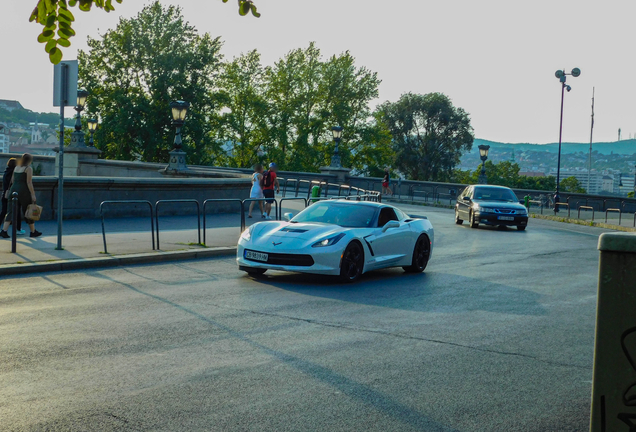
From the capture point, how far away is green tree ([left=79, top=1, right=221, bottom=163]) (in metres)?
64.6

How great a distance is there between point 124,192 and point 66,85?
7.94 metres

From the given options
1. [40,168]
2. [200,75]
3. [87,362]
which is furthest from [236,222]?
[200,75]

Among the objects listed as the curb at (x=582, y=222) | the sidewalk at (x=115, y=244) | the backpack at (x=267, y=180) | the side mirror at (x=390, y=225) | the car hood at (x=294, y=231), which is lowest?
the curb at (x=582, y=222)

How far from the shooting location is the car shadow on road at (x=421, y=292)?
1036 centimetres

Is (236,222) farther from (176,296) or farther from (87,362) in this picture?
(87,362)

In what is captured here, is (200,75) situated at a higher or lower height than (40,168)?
higher

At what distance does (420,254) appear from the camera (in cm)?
1425

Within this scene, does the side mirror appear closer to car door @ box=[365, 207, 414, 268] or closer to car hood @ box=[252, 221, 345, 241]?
car door @ box=[365, 207, 414, 268]

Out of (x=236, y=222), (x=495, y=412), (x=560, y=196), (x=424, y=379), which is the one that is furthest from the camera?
(x=560, y=196)

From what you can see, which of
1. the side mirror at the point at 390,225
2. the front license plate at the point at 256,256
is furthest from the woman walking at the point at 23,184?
the side mirror at the point at 390,225

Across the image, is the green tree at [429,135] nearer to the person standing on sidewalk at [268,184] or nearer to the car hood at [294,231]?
the person standing on sidewalk at [268,184]

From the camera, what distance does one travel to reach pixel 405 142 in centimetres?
9488

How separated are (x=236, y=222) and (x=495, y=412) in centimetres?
1743

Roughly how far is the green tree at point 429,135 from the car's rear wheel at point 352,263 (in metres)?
80.3
